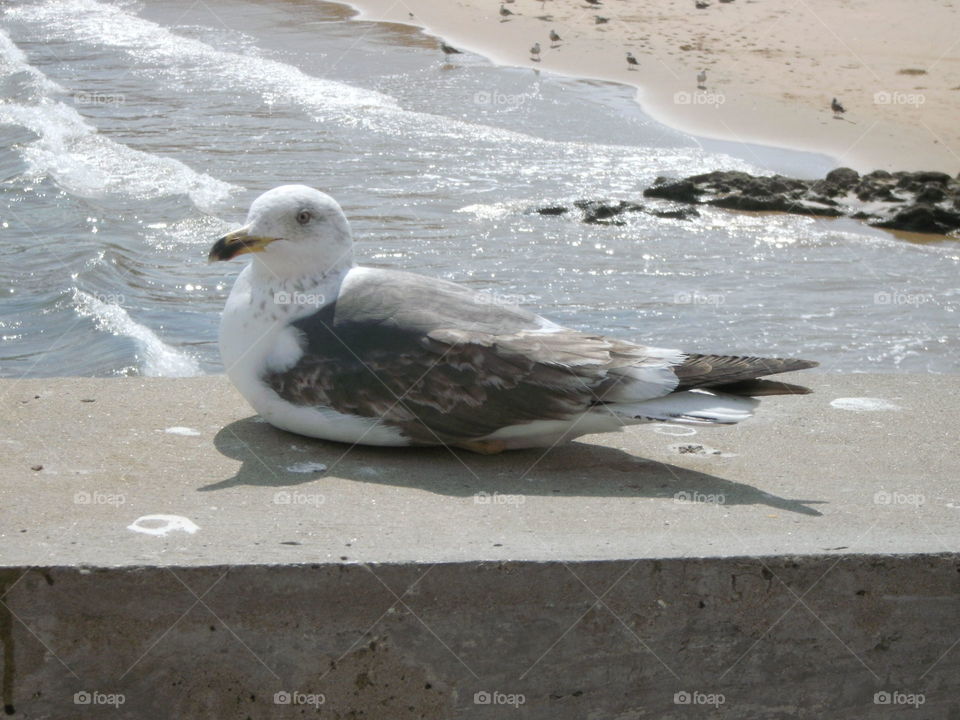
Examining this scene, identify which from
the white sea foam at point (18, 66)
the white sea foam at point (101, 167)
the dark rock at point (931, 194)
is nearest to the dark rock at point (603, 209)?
the dark rock at point (931, 194)

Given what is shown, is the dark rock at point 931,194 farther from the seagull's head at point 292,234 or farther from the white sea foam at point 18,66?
the white sea foam at point 18,66

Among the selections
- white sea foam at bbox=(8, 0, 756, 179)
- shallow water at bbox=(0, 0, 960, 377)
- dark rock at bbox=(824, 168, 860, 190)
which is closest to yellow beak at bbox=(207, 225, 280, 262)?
shallow water at bbox=(0, 0, 960, 377)

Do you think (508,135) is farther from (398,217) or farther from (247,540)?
(247,540)

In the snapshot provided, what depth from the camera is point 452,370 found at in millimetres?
4461

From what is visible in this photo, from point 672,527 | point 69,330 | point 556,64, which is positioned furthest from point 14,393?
point 556,64

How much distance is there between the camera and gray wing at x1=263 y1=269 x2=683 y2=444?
4414 millimetres

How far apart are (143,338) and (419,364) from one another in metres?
3.89

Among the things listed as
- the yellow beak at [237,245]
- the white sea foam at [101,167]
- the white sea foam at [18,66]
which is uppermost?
the yellow beak at [237,245]

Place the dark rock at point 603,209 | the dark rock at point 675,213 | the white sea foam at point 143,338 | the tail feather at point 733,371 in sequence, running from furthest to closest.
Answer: the dark rock at point 675,213
the dark rock at point 603,209
the white sea foam at point 143,338
the tail feather at point 733,371

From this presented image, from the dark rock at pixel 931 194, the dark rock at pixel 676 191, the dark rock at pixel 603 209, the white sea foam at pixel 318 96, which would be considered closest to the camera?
the dark rock at pixel 603 209

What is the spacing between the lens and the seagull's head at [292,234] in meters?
4.76

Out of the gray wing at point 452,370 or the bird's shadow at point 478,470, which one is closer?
the bird's shadow at point 478,470

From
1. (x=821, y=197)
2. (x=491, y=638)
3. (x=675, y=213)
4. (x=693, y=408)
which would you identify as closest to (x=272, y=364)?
(x=693, y=408)

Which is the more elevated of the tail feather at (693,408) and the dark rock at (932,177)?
the tail feather at (693,408)
